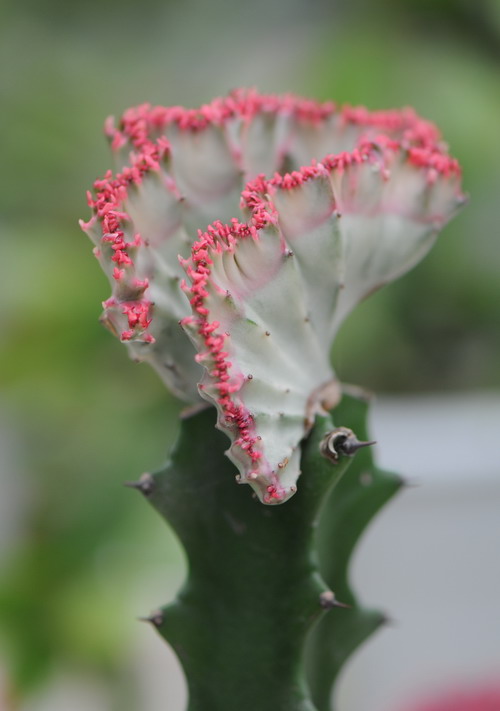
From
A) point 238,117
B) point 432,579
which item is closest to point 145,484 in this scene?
point 238,117

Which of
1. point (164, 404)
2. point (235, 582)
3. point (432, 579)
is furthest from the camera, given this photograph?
point (164, 404)

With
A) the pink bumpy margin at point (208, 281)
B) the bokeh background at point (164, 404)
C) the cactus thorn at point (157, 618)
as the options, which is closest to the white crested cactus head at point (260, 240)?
the pink bumpy margin at point (208, 281)

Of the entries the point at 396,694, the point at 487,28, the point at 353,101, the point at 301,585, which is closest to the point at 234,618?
the point at 301,585

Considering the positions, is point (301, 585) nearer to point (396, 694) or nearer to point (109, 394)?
point (396, 694)

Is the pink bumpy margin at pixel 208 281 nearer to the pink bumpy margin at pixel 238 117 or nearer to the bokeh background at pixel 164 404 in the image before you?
the pink bumpy margin at pixel 238 117

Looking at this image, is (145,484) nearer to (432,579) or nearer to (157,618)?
(157,618)

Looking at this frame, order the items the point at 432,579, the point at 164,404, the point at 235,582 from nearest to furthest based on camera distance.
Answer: the point at 235,582, the point at 432,579, the point at 164,404
